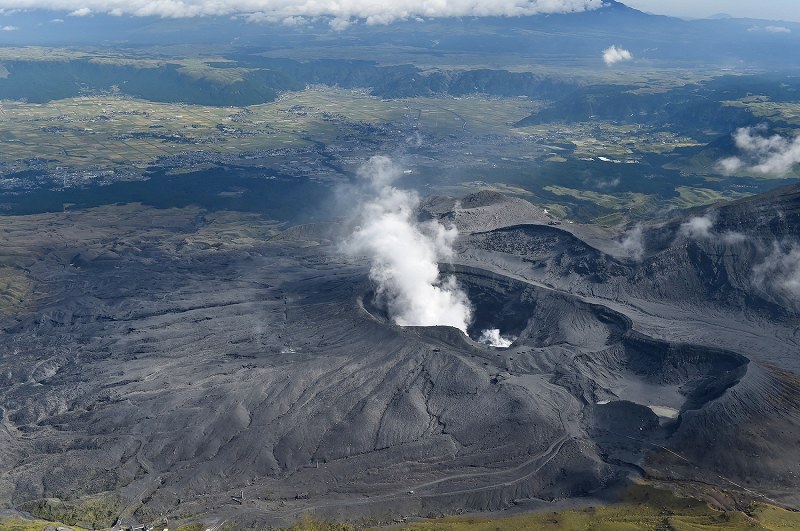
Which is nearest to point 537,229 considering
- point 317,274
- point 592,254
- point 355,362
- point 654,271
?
point 592,254

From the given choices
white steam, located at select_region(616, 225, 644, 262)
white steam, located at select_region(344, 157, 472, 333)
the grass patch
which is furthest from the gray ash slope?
white steam, located at select_region(344, 157, 472, 333)

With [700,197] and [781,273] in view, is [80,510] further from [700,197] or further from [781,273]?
[700,197]

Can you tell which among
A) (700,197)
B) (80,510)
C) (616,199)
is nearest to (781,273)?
(80,510)

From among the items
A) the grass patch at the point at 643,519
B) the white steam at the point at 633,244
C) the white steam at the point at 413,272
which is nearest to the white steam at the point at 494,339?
the white steam at the point at 413,272

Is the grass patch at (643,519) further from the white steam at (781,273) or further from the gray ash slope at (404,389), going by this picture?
the white steam at (781,273)

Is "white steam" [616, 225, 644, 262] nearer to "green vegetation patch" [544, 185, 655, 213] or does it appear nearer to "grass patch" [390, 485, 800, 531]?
"grass patch" [390, 485, 800, 531]

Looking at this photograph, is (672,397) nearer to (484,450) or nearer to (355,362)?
(484,450)
